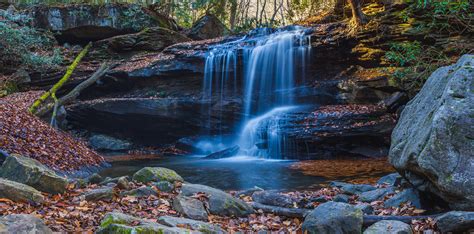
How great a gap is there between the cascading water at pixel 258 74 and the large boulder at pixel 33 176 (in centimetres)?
1088

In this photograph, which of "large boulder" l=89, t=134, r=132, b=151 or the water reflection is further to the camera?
"large boulder" l=89, t=134, r=132, b=151

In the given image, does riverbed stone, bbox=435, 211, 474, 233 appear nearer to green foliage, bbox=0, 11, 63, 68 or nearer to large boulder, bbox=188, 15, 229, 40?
green foliage, bbox=0, 11, 63, 68

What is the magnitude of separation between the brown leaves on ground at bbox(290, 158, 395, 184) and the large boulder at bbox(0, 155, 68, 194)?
265 inches

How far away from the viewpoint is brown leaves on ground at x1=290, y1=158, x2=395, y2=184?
31.8 ft

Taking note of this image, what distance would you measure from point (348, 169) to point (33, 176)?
8724 mm

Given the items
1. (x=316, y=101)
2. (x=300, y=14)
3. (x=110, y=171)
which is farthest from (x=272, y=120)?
(x=300, y=14)

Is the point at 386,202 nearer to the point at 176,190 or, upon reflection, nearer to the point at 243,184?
the point at 176,190

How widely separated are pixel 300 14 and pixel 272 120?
15.0 m

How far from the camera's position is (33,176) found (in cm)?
508

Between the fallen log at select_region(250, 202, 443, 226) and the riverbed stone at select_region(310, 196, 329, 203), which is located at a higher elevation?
the fallen log at select_region(250, 202, 443, 226)

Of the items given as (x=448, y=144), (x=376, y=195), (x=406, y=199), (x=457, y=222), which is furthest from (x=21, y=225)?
(x=376, y=195)

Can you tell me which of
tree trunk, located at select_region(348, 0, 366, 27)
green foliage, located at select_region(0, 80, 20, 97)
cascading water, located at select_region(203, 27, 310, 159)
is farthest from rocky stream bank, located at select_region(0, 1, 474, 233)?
cascading water, located at select_region(203, 27, 310, 159)

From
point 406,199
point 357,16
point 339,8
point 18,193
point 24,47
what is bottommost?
point 406,199

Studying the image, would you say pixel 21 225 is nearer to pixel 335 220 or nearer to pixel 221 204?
pixel 221 204
